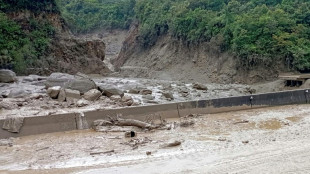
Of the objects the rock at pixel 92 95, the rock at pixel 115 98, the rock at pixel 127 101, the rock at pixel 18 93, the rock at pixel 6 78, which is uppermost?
the rock at pixel 6 78

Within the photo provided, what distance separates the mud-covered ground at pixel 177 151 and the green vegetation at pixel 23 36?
68.8 ft

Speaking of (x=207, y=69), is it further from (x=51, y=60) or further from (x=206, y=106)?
(x=206, y=106)

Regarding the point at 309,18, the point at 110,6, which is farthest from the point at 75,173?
the point at 110,6

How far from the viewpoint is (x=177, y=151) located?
9.18m

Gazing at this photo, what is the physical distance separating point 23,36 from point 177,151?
2761cm

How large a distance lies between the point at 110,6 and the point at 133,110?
61.8 metres

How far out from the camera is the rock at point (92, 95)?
15570 millimetres

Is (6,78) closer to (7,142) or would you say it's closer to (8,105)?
(8,105)

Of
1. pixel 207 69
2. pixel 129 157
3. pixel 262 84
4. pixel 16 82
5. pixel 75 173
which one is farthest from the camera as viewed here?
pixel 207 69

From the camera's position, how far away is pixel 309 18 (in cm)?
3219

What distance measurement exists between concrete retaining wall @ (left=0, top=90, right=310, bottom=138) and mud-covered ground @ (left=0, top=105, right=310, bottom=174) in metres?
0.35

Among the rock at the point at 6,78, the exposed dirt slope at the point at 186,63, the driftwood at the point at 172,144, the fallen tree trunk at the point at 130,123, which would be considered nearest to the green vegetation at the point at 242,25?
the exposed dirt slope at the point at 186,63

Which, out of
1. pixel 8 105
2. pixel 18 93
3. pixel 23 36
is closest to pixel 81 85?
pixel 18 93

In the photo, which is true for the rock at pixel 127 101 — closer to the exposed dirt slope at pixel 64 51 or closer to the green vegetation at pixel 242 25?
the exposed dirt slope at pixel 64 51
